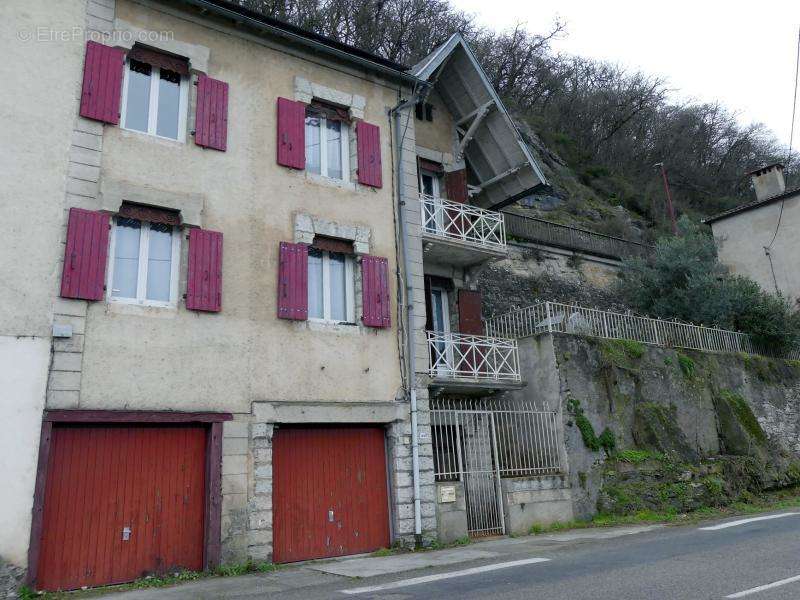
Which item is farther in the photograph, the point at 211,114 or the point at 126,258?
the point at 211,114

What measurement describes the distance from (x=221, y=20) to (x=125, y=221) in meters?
4.08

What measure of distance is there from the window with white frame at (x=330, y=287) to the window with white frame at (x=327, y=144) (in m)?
1.59

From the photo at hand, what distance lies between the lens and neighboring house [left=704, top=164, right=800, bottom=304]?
2550 centimetres

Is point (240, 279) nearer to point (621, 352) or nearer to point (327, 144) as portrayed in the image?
point (327, 144)

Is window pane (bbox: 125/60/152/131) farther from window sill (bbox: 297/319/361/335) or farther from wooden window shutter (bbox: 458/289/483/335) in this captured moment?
wooden window shutter (bbox: 458/289/483/335)

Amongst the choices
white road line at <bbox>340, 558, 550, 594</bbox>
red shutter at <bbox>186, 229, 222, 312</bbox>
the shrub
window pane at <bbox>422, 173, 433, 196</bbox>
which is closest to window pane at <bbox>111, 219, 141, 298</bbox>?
red shutter at <bbox>186, 229, 222, 312</bbox>

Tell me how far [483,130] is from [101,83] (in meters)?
8.78

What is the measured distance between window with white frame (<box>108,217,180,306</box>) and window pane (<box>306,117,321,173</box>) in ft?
9.68

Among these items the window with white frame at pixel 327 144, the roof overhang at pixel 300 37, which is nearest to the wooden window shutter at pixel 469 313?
the window with white frame at pixel 327 144

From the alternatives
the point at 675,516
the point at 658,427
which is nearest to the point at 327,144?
the point at 658,427

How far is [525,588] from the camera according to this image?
650 centimetres

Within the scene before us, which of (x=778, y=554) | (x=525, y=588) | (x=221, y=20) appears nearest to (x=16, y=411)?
(x=525, y=588)

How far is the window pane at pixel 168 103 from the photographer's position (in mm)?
9961

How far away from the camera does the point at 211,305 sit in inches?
369
